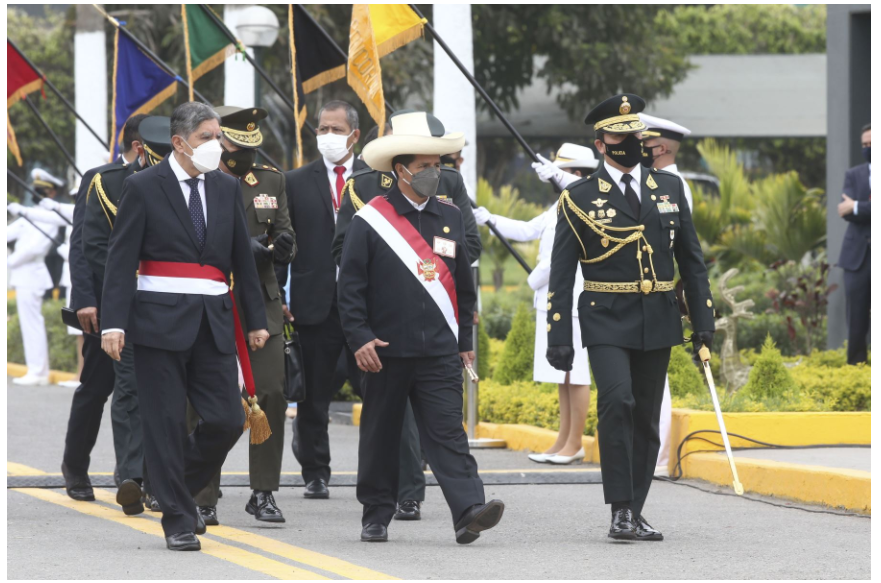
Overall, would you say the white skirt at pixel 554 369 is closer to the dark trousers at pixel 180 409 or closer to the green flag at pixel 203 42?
the dark trousers at pixel 180 409

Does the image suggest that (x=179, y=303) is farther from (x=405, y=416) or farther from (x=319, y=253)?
(x=319, y=253)

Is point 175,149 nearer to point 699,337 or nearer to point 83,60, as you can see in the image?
point 699,337

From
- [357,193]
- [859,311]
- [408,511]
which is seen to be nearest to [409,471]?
[408,511]

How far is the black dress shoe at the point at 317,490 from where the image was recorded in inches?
336

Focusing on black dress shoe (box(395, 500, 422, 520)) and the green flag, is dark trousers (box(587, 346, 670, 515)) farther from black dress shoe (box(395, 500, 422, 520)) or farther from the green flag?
the green flag

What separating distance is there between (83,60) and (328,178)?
12.8 m

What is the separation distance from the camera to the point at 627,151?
7.14 m

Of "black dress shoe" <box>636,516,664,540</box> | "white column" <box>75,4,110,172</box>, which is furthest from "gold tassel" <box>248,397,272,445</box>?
"white column" <box>75,4,110,172</box>

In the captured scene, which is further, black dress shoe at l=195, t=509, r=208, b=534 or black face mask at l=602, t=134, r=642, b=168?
black face mask at l=602, t=134, r=642, b=168

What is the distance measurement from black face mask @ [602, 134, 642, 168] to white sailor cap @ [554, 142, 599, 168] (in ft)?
7.76

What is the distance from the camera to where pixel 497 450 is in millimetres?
10977

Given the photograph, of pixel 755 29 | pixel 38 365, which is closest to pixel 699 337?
pixel 38 365

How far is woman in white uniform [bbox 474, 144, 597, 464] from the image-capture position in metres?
9.62

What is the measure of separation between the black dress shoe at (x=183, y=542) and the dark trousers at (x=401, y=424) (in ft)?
2.71
